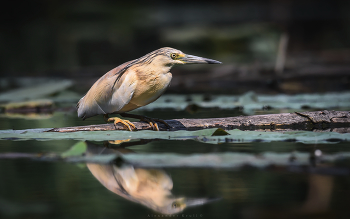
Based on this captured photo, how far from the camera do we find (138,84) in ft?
12.2

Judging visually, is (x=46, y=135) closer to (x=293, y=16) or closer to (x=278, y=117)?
(x=278, y=117)

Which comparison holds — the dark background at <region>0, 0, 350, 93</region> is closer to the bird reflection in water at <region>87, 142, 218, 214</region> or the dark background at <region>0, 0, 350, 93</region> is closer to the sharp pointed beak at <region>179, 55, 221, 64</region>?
the sharp pointed beak at <region>179, 55, 221, 64</region>

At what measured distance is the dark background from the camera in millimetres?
10117

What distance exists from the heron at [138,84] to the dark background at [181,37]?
17.0ft

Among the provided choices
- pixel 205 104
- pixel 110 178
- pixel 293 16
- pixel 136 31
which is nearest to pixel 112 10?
pixel 136 31

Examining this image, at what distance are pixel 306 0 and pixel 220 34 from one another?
5596 mm

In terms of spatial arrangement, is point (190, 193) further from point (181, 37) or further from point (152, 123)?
point (181, 37)

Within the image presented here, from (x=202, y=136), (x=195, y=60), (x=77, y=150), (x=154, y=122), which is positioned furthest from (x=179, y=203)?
(x=195, y=60)

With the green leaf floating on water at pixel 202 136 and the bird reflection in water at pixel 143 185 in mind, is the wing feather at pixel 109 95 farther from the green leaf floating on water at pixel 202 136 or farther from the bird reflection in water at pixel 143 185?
the bird reflection in water at pixel 143 185

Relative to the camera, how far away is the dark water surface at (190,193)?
1.91 meters

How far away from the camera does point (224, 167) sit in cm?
249

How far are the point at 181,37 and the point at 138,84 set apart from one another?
11332 millimetres

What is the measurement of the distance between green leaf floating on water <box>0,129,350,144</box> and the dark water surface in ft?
0.51

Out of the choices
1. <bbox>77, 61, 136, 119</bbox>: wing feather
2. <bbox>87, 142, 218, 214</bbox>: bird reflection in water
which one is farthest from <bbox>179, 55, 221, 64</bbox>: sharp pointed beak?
<bbox>87, 142, 218, 214</bbox>: bird reflection in water
